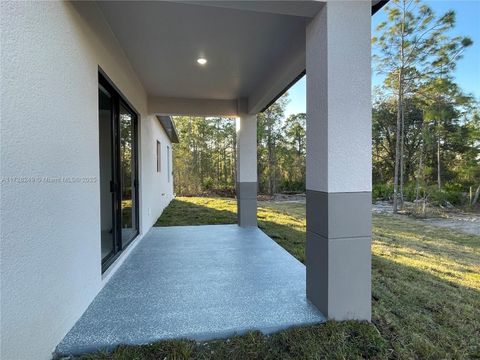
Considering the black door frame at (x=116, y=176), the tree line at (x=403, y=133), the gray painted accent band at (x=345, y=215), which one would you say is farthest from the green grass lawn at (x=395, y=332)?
the tree line at (x=403, y=133)

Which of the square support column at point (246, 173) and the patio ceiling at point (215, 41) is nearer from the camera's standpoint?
the patio ceiling at point (215, 41)

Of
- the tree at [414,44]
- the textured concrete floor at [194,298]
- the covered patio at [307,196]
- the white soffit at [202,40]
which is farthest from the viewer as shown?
the tree at [414,44]

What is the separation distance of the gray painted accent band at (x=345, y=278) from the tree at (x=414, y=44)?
849cm

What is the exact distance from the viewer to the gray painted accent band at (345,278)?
2.14 m

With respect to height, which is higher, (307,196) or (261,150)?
(261,150)

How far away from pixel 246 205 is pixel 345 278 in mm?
3702

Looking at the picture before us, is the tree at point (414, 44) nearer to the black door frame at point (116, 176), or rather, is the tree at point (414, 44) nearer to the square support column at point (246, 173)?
the square support column at point (246, 173)

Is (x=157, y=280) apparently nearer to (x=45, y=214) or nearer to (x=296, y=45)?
(x=45, y=214)

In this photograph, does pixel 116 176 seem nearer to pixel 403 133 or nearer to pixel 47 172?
pixel 47 172

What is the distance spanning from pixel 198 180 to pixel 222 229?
10.0 m

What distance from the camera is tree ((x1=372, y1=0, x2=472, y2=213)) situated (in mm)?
8695

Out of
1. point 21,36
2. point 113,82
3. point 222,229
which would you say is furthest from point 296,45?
point 222,229

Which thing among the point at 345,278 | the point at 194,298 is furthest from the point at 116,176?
the point at 345,278

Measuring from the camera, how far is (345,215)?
2143mm
